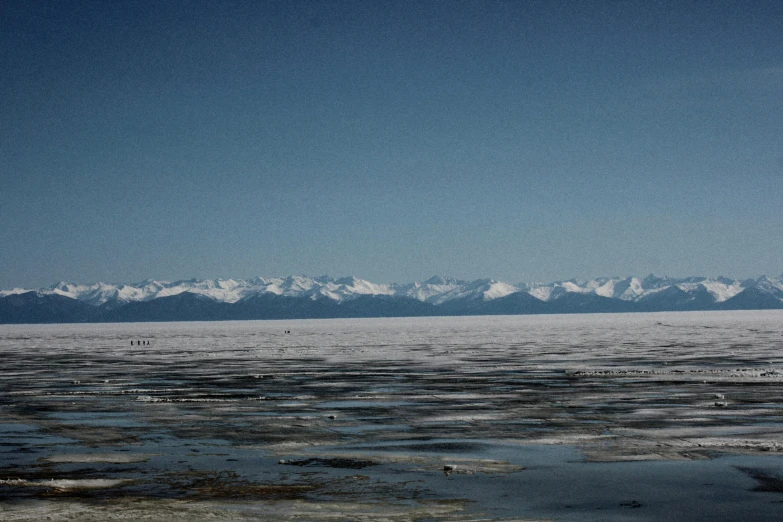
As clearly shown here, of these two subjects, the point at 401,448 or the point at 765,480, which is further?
the point at 401,448

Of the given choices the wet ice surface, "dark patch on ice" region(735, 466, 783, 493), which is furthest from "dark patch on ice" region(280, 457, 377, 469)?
"dark patch on ice" region(735, 466, 783, 493)

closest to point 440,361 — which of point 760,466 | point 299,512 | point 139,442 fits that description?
point 139,442

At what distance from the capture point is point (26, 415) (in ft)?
66.0

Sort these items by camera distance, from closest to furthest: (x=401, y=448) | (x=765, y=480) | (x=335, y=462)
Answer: (x=765, y=480)
(x=335, y=462)
(x=401, y=448)

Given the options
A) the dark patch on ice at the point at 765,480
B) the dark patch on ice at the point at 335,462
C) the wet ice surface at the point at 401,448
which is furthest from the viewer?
the dark patch on ice at the point at 335,462

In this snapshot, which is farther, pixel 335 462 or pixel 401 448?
pixel 401 448

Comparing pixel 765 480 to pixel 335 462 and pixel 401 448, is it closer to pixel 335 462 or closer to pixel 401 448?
pixel 401 448

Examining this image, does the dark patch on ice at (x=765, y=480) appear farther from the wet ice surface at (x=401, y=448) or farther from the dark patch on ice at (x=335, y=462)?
the dark patch on ice at (x=335, y=462)

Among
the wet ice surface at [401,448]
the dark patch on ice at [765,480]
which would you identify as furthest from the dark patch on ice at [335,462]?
the dark patch on ice at [765,480]

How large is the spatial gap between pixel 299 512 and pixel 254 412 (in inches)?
419

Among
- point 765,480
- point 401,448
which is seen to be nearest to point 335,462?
point 401,448

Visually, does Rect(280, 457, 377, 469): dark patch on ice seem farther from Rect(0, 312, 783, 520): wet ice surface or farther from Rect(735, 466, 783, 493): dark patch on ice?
Rect(735, 466, 783, 493): dark patch on ice

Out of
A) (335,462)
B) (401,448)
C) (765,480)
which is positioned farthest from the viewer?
(401,448)

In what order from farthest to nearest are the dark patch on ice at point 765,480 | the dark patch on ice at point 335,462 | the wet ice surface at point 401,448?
the dark patch on ice at point 335,462
the dark patch on ice at point 765,480
the wet ice surface at point 401,448
